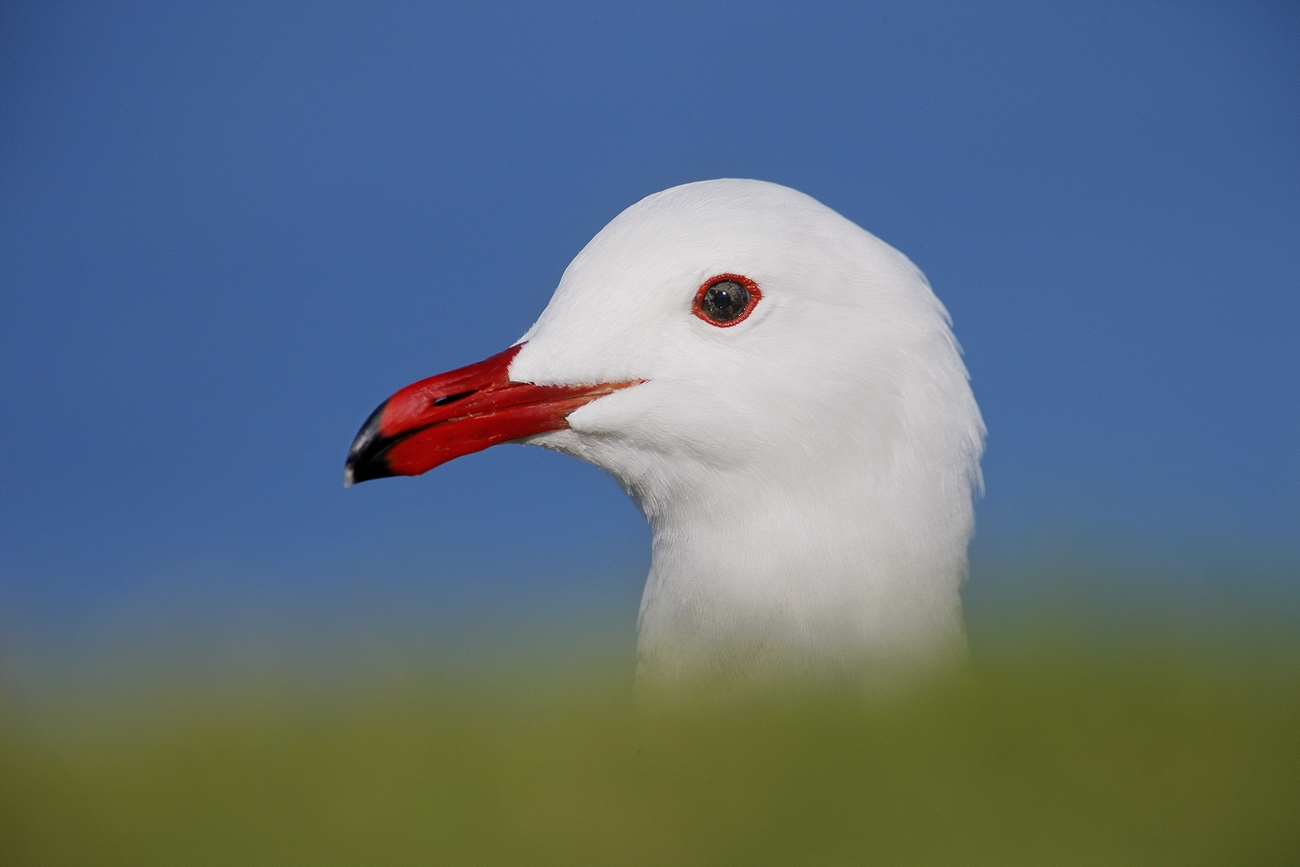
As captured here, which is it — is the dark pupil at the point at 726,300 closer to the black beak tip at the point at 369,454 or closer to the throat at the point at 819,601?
the throat at the point at 819,601

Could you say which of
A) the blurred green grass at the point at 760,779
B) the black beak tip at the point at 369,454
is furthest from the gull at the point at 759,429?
the blurred green grass at the point at 760,779

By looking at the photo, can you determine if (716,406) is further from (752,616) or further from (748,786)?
(748,786)

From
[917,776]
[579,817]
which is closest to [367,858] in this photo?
[579,817]

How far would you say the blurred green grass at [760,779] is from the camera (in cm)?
288

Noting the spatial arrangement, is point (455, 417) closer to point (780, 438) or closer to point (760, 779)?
point (780, 438)

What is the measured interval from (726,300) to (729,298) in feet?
0.05

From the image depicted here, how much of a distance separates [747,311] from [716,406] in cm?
43

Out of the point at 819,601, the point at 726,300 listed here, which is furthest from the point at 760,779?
the point at 726,300

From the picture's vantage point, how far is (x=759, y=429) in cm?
527

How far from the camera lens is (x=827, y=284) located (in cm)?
532

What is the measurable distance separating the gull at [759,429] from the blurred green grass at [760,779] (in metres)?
1.08

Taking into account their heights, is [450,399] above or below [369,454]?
above

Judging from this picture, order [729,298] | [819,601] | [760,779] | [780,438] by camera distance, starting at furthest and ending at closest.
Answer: [729,298] → [780,438] → [819,601] → [760,779]

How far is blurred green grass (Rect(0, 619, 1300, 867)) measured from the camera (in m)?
2.88
